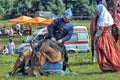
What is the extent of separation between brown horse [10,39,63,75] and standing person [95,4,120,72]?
1084 millimetres

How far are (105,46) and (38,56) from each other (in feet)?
6.16

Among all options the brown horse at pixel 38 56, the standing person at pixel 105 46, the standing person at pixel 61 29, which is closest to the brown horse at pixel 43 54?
the brown horse at pixel 38 56

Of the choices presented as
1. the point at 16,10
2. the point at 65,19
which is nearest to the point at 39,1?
the point at 16,10

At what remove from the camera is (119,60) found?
1188 centimetres

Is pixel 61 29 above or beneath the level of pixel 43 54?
above

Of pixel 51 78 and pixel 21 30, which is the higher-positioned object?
pixel 51 78

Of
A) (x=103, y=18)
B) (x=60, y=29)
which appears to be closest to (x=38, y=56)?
(x=60, y=29)

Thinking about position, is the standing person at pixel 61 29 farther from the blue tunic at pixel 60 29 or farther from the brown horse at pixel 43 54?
the brown horse at pixel 43 54

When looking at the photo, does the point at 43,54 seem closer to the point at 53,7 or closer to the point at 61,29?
the point at 61,29

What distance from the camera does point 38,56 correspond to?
11078 mm

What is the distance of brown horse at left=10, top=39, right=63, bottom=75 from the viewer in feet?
36.6

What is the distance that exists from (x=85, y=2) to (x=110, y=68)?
59.4 meters

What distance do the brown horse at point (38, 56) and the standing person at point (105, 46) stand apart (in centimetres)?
108

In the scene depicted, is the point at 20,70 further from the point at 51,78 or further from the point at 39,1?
the point at 39,1
